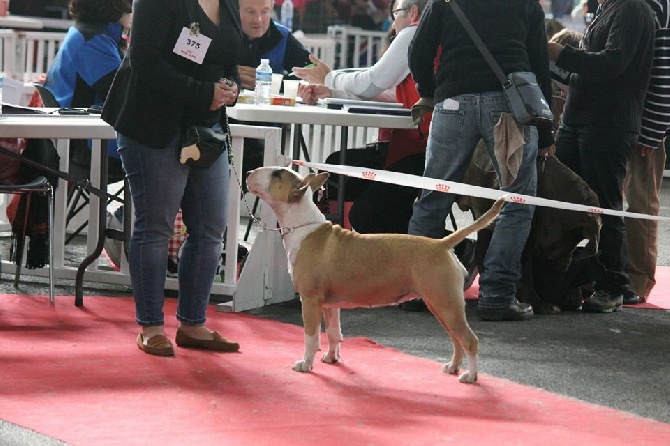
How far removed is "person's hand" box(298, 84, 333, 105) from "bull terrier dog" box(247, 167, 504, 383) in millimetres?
2001

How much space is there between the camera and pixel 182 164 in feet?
13.5

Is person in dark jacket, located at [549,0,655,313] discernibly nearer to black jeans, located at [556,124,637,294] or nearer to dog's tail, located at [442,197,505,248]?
black jeans, located at [556,124,637,294]

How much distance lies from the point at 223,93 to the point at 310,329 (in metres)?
0.84

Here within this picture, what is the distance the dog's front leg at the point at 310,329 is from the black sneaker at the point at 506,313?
4.36 feet

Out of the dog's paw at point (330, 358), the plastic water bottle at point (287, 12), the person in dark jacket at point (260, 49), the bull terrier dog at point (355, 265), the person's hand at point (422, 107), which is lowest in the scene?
the dog's paw at point (330, 358)

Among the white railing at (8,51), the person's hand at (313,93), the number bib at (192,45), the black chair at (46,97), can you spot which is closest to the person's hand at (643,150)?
the person's hand at (313,93)

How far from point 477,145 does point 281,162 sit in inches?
33.8

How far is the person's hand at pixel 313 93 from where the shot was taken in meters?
6.08

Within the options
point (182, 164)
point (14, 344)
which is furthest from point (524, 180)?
point (14, 344)

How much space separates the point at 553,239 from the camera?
5.35m

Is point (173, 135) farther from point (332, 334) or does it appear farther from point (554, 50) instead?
point (554, 50)

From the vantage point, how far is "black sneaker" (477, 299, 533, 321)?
5.22m

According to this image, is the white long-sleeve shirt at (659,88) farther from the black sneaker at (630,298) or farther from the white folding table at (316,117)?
the white folding table at (316,117)

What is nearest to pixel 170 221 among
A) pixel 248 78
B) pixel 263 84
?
pixel 263 84
